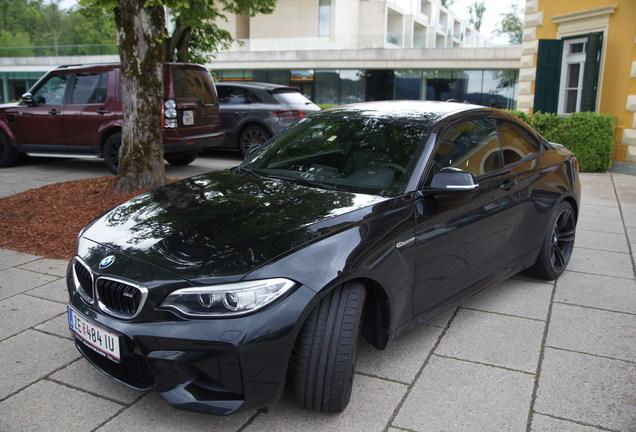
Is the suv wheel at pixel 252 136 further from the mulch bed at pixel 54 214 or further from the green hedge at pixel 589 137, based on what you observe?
the green hedge at pixel 589 137

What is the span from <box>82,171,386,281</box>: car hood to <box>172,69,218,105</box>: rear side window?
6.27 meters

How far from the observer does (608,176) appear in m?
11.0

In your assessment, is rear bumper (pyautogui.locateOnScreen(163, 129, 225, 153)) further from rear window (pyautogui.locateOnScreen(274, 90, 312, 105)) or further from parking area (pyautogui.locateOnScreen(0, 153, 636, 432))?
parking area (pyautogui.locateOnScreen(0, 153, 636, 432))

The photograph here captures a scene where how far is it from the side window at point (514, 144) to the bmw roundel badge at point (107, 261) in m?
2.89

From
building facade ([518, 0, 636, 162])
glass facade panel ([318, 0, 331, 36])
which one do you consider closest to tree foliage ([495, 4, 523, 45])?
glass facade panel ([318, 0, 331, 36])

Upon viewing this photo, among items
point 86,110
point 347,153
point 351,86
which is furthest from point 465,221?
point 351,86

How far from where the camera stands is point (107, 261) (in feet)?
9.30

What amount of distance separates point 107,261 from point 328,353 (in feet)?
4.02

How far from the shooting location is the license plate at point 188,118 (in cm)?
965

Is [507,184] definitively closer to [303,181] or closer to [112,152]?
[303,181]

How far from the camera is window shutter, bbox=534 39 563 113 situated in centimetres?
1242

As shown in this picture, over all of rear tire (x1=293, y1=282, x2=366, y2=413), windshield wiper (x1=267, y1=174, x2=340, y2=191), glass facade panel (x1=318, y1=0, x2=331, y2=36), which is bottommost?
rear tire (x1=293, y1=282, x2=366, y2=413)

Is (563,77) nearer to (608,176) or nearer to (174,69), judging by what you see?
(608,176)

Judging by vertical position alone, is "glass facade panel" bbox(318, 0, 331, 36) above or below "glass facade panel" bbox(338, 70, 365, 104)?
above
